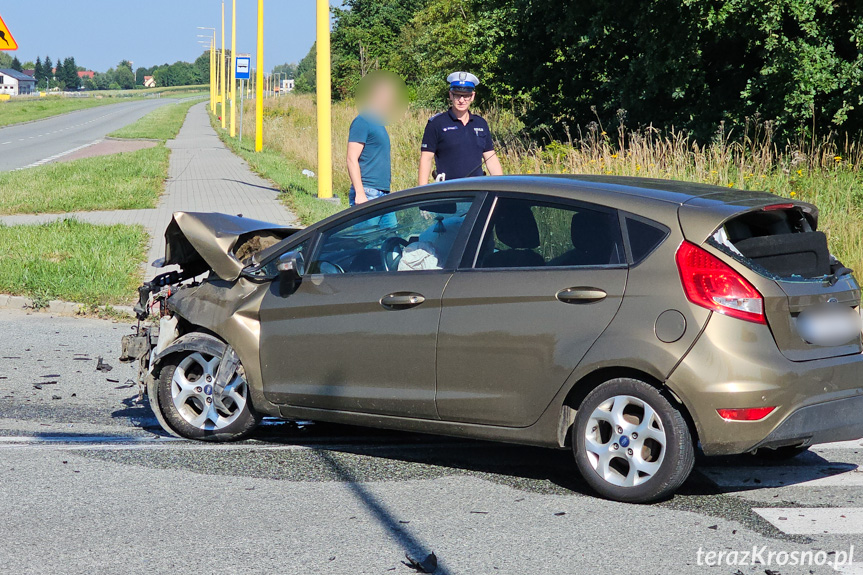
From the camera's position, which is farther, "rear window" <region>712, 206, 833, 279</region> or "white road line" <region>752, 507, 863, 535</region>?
"rear window" <region>712, 206, 833, 279</region>

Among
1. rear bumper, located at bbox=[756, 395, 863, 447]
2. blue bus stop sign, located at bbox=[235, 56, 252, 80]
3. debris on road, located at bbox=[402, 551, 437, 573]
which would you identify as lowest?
debris on road, located at bbox=[402, 551, 437, 573]

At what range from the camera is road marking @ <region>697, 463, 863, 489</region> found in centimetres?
488

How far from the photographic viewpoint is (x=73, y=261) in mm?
11383

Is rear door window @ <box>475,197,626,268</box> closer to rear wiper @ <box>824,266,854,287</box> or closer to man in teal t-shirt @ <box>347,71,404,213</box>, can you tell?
rear wiper @ <box>824,266,854,287</box>

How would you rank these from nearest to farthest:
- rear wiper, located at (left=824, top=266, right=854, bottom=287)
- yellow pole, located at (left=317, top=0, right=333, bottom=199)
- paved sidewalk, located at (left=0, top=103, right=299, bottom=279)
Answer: rear wiper, located at (left=824, top=266, right=854, bottom=287)
paved sidewalk, located at (left=0, top=103, right=299, bottom=279)
yellow pole, located at (left=317, top=0, right=333, bottom=199)

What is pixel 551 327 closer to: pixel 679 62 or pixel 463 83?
pixel 463 83

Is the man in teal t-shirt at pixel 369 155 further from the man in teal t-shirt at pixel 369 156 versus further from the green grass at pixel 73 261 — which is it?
the green grass at pixel 73 261

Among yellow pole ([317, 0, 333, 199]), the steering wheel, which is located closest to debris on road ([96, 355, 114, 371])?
the steering wheel

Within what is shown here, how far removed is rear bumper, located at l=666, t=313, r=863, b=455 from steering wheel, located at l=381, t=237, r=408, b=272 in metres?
1.62

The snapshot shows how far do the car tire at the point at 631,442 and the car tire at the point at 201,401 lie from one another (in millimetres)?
1970

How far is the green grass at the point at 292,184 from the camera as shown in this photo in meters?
15.6

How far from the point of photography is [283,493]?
4.68 m

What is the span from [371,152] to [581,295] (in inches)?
174

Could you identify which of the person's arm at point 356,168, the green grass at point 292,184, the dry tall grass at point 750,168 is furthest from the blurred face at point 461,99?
the green grass at point 292,184
